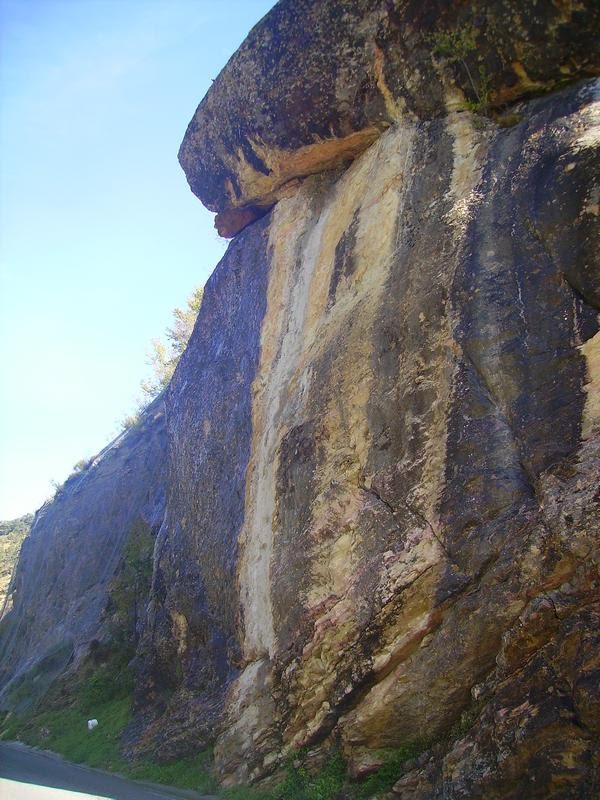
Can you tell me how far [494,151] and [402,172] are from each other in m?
1.70

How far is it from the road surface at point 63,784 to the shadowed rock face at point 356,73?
1217 centimetres

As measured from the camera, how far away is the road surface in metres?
10.0

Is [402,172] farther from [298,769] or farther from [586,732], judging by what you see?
[298,769]

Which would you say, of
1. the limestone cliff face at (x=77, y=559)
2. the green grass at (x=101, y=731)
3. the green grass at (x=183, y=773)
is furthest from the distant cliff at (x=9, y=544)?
the green grass at (x=183, y=773)

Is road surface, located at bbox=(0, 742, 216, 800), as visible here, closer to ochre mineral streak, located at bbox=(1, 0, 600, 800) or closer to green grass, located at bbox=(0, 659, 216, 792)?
green grass, located at bbox=(0, 659, 216, 792)

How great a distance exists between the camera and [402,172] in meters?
11.0

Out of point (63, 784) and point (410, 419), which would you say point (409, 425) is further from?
point (63, 784)

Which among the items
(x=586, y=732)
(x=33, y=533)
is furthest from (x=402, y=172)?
(x=33, y=533)

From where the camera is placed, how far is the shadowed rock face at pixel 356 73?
10.0m

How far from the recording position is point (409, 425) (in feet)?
30.3

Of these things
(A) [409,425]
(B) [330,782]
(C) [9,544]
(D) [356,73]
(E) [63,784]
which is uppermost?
(D) [356,73]

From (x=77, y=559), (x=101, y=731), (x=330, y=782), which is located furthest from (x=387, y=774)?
(x=77, y=559)

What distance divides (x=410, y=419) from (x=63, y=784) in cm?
969

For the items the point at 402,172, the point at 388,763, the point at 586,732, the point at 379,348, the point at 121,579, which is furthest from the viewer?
the point at 121,579
